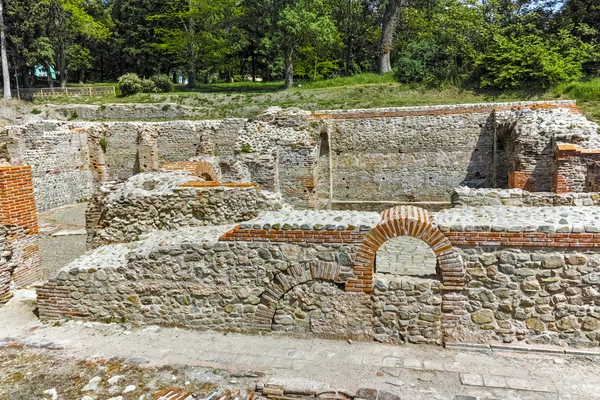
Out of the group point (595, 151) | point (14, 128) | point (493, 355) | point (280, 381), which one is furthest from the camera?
point (14, 128)

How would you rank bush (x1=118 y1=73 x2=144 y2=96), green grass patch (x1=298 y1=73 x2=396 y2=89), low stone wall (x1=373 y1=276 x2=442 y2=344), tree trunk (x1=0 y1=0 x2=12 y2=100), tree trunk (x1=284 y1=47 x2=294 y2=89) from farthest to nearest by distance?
tree trunk (x1=0 y1=0 x2=12 y2=100), bush (x1=118 y1=73 x2=144 y2=96), tree trunk (x1=284 y1=47 x2=294 y2=89), green grass patch (x1=298 y1=73 x2=396 y2=89), low stone wall (x1=373 y1=276 x2=442 y2=344)

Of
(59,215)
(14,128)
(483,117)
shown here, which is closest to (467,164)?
(483,117)

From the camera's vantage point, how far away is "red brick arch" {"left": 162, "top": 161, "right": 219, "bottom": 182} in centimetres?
972

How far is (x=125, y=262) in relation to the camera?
5.94 m

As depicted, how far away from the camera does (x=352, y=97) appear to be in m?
22.8

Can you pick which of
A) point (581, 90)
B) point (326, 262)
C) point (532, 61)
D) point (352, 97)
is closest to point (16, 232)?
point (326, 262)

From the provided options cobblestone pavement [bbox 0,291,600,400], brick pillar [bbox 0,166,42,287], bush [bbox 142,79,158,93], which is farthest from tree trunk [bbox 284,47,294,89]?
cobblestone pavement [bbox 0,291,600,400]

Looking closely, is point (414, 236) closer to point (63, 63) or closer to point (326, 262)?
point (326, 262)

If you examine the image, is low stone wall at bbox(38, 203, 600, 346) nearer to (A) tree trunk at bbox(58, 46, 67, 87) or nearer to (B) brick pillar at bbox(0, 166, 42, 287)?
(B) brick pillar at bbox(0, 166, 42, 287)

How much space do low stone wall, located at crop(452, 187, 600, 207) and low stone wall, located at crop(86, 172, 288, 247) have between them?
4.19 metres

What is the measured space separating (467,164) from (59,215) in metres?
14.4

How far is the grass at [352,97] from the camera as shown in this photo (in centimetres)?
1656

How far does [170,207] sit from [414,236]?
3.97 m

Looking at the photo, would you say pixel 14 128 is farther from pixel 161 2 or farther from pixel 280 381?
pixel 161 2
